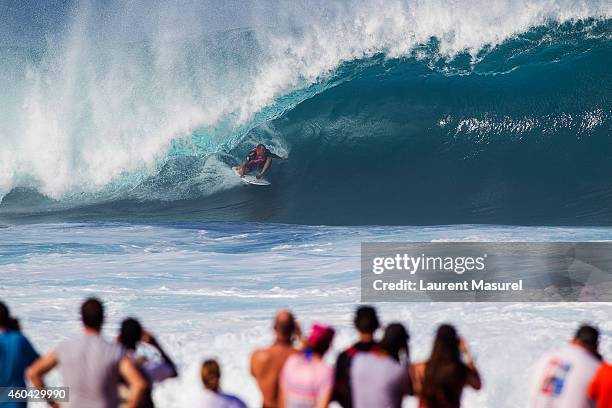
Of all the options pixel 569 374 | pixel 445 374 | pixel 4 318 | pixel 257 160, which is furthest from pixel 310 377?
pixel 257 160

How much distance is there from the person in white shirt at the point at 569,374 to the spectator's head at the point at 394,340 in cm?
51

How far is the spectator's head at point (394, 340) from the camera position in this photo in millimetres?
3395

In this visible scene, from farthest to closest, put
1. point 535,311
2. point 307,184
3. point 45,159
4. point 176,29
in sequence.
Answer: point 176,29 → point 45,159 → point 307,184 → point 535,311

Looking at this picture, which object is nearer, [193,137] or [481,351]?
[481,351]

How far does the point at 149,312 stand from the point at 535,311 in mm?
3059

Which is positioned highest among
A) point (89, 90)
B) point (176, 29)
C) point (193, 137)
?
point (176, 29)

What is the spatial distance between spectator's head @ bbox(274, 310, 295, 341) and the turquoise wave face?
737 cm

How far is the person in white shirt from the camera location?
3271 millimetres

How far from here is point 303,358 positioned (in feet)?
11.5

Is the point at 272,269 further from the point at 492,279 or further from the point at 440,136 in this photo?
the point at 440,136

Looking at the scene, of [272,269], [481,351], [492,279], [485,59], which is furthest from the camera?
[485,59]

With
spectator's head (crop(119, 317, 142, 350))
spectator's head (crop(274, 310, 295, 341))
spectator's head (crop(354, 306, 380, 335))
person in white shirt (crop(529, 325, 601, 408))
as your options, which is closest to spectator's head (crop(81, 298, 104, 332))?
spectator's head (crop(119, 317, 142, 350))

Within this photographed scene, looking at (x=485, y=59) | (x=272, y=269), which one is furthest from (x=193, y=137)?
(x=272, y=269)

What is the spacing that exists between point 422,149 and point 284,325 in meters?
9.46
